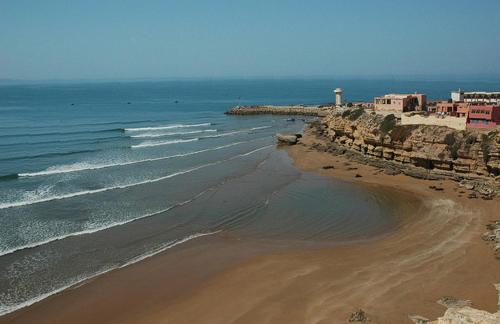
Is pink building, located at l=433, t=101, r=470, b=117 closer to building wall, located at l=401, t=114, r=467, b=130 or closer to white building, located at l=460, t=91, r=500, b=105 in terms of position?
building wall, located at l=401, t=114, r=467, b=130

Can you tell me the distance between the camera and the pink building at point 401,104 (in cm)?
4225

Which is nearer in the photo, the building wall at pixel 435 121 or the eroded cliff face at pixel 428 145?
the eroded cliff face at pixel 428 145

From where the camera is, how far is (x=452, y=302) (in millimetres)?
14641

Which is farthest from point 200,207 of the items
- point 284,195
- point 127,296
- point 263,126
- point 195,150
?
point 263,126

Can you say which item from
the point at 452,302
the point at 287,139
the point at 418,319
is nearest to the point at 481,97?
the point at 287,139

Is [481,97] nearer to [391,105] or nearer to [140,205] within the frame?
[391,105]

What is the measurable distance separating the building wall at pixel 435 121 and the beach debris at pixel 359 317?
2262 centimetres

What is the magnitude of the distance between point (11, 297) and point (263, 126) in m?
53.5

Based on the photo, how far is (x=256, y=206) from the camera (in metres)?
26.6

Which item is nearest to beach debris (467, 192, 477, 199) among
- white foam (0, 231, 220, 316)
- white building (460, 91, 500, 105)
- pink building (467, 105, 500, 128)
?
pink building (467, 105, 500, 128)

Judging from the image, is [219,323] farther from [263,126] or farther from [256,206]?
[263,126]

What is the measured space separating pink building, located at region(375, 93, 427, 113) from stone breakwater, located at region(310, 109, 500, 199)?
3.25 m

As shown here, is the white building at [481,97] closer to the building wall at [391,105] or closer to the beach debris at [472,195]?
the building wall at [391,105]

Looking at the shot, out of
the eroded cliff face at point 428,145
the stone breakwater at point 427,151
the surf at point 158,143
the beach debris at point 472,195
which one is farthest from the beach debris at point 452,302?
the surf at point 158,143
